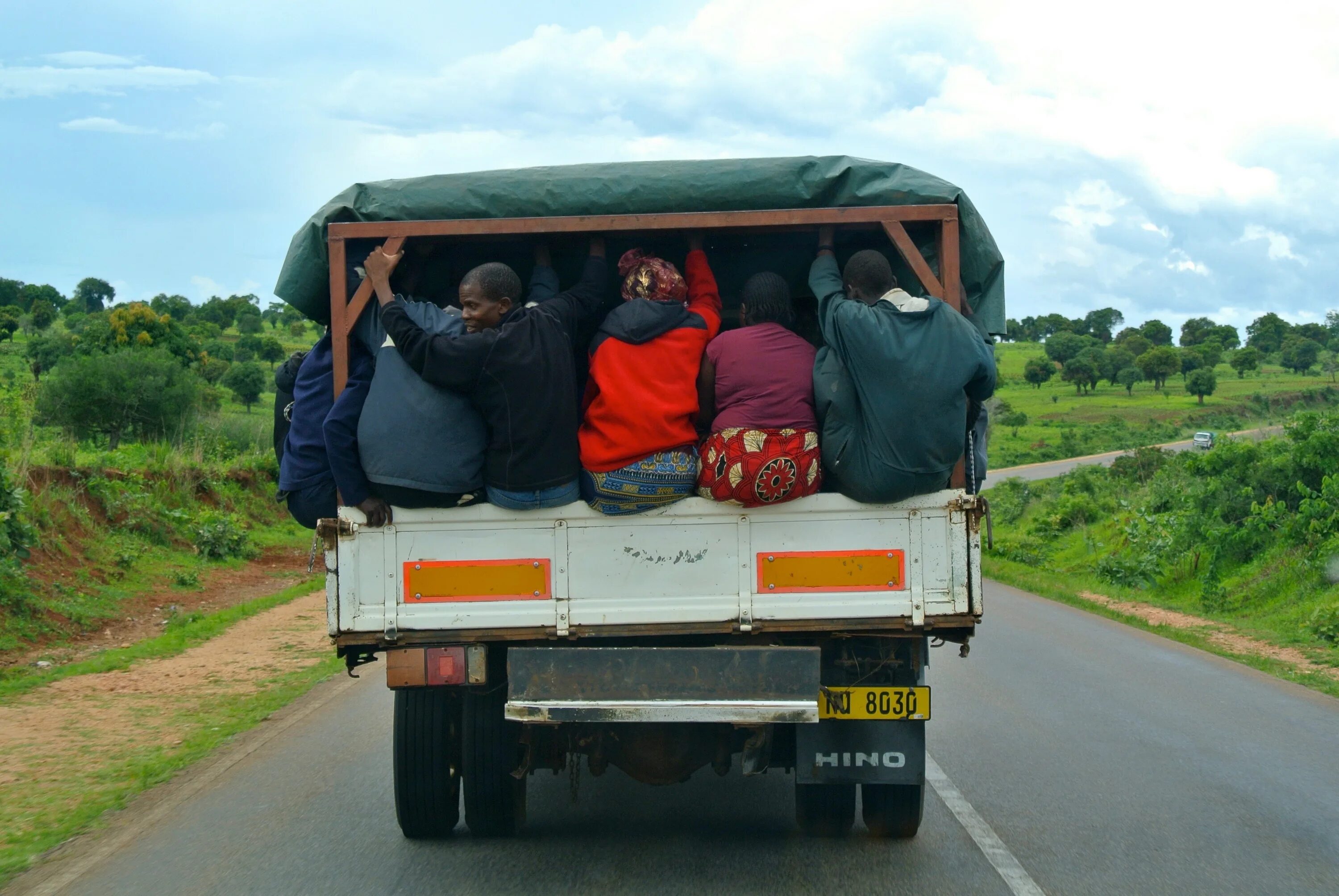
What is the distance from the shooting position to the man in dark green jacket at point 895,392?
4.39m

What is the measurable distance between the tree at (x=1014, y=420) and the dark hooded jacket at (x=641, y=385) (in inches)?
2700

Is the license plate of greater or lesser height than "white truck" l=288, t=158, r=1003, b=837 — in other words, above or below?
below

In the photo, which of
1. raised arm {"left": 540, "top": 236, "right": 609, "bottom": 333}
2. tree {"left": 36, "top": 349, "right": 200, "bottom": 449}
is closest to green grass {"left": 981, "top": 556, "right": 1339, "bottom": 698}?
raised arm {"left": 540, "top": 236, "right": 609, "bottom": 333}

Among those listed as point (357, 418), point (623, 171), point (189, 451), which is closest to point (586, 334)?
point (623, 171)

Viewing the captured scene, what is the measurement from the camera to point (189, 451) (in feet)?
74.8

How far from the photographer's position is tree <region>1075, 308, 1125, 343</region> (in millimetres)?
115875

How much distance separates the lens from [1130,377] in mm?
84625

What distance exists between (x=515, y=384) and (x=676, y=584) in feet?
3.19

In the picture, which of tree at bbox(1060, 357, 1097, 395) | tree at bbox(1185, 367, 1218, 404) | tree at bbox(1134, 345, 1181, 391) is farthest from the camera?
tree at bbox(1060, 357, 1097, 395)

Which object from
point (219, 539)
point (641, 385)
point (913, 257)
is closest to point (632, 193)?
point (641, 385)

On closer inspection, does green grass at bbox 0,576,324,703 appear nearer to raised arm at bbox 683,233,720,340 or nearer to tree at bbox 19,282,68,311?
raised arm at bbox 683,233,720,340

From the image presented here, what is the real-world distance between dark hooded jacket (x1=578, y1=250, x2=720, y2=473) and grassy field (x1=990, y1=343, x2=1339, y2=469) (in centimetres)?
4390

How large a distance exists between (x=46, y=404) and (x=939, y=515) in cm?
2593

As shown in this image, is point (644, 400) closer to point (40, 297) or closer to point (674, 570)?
point (674, 570)
